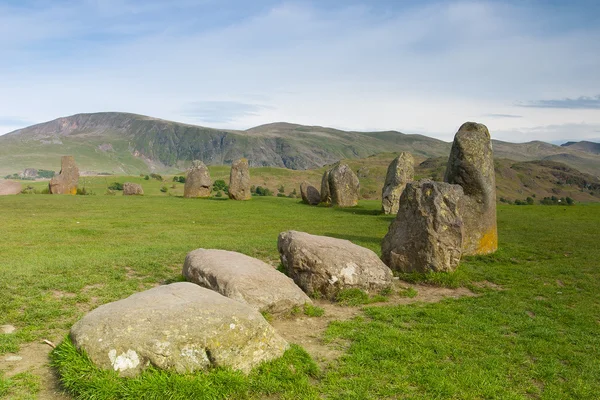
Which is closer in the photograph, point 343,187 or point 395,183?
point 395,183

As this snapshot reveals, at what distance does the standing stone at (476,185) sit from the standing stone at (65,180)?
33.6 meters

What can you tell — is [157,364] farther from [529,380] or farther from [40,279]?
[40,279]

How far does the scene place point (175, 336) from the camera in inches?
249

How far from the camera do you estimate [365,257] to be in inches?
462

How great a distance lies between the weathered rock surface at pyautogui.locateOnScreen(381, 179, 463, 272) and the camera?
13.2 m

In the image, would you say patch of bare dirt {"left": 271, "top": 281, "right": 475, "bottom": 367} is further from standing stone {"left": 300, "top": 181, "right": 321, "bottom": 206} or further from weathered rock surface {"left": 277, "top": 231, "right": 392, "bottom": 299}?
standing stone {"left": 300, "top": 181, "right": 321, "bottom": 206}

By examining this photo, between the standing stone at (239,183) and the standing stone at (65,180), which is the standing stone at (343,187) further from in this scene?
the standing stone at (65,180)

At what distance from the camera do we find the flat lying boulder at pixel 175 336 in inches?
242

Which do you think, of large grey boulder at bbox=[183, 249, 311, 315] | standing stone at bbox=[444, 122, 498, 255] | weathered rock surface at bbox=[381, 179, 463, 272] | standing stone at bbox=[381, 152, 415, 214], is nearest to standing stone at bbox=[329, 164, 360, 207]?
standing stone at bbox=[381, 152, 415, 214]

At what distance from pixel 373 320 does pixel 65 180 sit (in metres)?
37.5

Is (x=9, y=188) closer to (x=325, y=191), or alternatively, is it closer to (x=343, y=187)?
(x=325, y=191)

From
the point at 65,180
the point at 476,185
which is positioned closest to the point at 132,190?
the point at 65,180

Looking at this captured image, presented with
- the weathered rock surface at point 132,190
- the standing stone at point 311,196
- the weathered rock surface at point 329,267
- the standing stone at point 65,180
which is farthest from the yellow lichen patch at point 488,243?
the standing stone at point 65,180

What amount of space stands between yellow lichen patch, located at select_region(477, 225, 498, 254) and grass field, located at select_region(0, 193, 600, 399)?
0.52 metres
